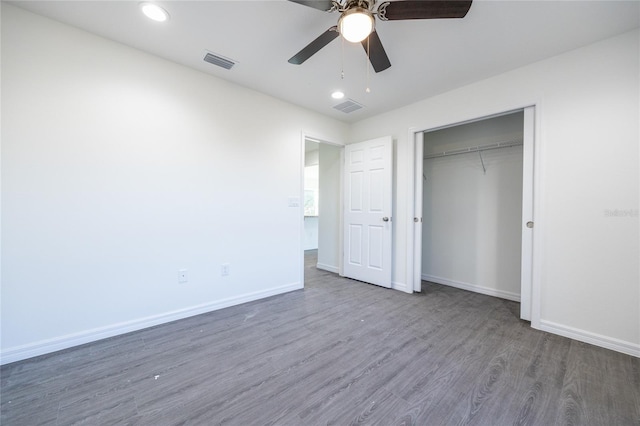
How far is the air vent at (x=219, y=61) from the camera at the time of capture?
246 centimetres

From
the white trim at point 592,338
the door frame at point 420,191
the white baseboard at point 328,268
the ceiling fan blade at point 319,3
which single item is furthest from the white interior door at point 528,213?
the white baseboard at point 328,268

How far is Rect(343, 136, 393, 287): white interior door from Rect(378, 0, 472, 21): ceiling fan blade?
2086mm

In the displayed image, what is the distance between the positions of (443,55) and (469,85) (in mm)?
791

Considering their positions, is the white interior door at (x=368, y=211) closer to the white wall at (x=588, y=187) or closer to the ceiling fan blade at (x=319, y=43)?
the white wall at (x=588, y=187)

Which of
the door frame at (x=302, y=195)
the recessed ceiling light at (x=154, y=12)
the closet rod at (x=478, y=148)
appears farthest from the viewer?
Result: the door frame at (x=302, y=195)

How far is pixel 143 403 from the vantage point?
1.50 metres

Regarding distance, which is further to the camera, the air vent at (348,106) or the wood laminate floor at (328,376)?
the air vent at (348,106)

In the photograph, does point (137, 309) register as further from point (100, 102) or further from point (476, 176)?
point (476, 176)

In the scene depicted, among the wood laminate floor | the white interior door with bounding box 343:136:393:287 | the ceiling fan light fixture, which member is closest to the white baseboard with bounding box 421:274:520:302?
the wood laminate floor

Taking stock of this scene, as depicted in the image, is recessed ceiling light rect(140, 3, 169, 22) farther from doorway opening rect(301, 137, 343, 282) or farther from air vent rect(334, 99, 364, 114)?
doorway opening rect(301, 137, 343, 282)

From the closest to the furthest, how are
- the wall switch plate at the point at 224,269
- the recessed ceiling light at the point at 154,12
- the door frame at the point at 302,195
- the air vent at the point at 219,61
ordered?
1. the recessed ceiling light at the point at 154,12
2. the air vent at the point at 219,61
3. the wall switch plate at the point at 224,269
4. the door frame at the point at 302,195

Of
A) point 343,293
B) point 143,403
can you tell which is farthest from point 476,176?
point 143,403

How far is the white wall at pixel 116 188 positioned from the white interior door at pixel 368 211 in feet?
4.73

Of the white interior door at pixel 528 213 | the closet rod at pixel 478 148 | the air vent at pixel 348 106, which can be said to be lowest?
the white interior door at pixel 528 213
